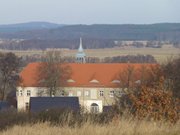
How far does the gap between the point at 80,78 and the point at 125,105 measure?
60815 mm

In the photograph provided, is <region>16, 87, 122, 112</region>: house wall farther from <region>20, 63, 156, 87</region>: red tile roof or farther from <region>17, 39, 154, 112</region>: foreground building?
<region>20, 63, 156, 87</region>: red tile roof

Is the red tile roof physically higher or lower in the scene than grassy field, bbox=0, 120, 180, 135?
lower

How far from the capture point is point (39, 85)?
63781 mm

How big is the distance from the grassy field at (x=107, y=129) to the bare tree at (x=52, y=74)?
160 feet

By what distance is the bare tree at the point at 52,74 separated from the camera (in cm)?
5884

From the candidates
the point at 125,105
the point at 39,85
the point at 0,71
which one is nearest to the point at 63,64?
the point at 39,85

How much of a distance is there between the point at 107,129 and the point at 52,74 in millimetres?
51169

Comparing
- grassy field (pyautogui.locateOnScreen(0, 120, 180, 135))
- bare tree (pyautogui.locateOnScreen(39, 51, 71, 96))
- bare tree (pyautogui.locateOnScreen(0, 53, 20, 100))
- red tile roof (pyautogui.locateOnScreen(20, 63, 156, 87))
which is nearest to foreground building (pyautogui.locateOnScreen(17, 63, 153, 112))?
red tile roof (pyautogui.locateOnScreen(20, 63, 156, 87))

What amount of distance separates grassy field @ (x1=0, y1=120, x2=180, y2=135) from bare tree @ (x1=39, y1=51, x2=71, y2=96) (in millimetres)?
48689

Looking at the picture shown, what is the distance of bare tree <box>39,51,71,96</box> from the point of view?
5884cm

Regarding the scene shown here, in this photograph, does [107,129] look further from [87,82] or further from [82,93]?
[87,82]

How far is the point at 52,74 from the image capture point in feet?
194

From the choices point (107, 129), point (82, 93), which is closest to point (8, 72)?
point (82, 93)

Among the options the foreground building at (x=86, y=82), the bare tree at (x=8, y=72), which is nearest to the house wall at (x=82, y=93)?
the foreground building at (x=86, y=82)
